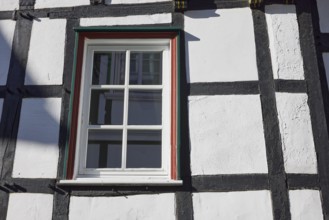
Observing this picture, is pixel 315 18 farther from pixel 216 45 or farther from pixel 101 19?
pixel 101 19

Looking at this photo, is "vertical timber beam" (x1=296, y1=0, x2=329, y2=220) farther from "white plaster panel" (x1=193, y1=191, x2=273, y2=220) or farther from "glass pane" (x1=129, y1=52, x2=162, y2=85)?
"glass pane" (x1=129, y1=52, x2=162, y2=85)

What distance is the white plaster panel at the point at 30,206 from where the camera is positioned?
3268 millimetres

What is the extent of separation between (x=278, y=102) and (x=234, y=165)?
0.63 metres

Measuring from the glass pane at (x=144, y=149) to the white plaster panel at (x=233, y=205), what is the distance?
49 centimetres

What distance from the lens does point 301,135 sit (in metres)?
3.37

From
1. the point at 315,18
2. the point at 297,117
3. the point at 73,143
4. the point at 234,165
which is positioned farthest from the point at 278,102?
the point at 73,143

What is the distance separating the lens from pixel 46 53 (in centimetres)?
379

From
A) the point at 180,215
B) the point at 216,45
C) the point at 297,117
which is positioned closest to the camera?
the point at 180,215

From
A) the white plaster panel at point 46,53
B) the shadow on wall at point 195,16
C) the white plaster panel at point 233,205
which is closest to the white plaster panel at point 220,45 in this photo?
the shadow on wall at point 195,16

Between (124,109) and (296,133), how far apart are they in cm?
139

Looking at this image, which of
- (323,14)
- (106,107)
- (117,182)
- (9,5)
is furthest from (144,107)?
(323,14)

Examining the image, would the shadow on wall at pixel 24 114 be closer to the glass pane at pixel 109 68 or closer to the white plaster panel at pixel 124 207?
the glass pane at pixel 109 68

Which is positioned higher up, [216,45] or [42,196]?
[216,45]

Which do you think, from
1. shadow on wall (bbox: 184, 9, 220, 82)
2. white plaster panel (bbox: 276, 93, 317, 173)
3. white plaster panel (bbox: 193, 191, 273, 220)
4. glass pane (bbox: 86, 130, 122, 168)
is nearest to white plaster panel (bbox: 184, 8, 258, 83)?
shadow on wall (bbox: 184, 9, 220, 82)
